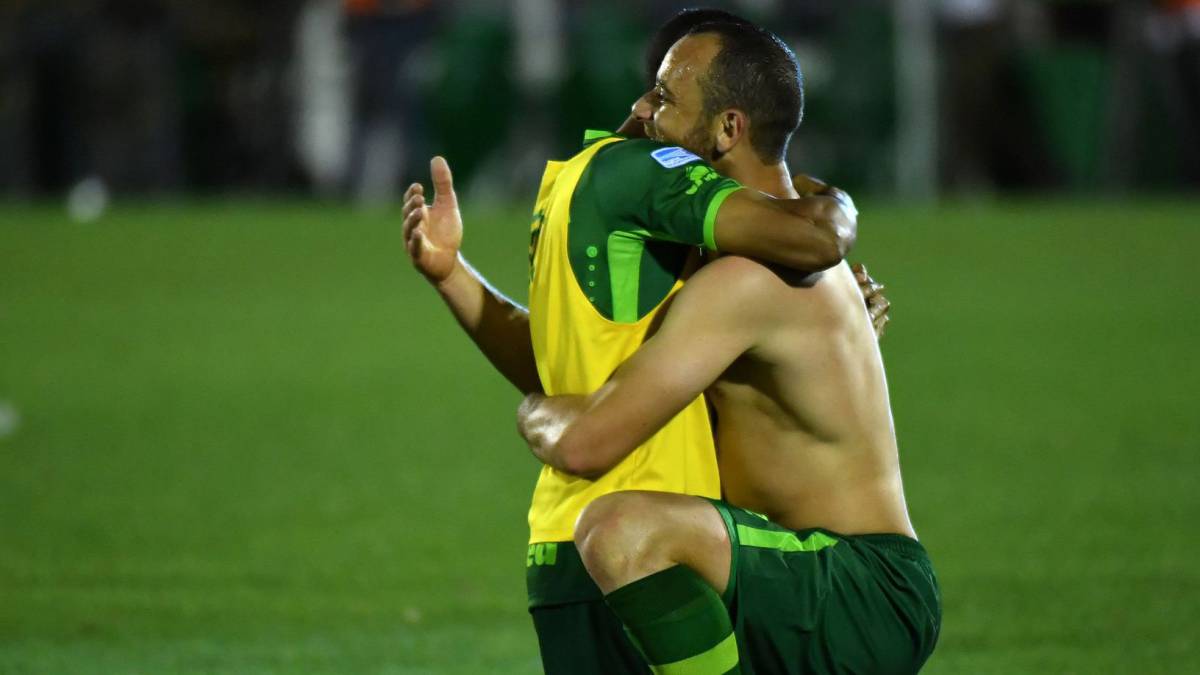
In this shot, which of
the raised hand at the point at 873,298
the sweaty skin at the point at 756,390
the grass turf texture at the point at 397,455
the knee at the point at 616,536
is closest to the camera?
the knee at the point at 616,536

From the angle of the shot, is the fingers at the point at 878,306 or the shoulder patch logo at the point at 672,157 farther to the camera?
the fingers at the point at 878,306

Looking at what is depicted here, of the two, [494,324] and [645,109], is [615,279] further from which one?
[494,324]

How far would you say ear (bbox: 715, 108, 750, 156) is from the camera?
399 centimetres

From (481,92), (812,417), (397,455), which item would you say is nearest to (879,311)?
(812,417)

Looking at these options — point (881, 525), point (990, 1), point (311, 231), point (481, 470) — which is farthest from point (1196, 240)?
point (881, 525)

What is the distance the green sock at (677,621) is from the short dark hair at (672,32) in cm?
129

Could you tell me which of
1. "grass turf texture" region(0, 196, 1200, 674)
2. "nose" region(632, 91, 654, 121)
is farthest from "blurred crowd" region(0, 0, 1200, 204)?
"nose" region(632, 91, 654, 121)

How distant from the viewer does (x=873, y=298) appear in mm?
4543

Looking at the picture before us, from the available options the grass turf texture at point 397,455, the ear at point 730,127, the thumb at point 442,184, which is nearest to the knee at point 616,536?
the ear at point 730,127

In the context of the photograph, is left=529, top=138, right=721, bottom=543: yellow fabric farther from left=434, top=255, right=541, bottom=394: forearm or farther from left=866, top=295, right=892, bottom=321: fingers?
left=866, top=295, right=892, bottom=321: fingers

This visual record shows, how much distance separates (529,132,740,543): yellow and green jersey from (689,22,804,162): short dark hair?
0.56ft

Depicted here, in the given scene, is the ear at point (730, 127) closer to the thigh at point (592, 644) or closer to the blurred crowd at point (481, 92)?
the thigh at point (592, 644)

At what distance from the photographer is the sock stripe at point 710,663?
3762mm

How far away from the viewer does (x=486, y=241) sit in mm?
17375
